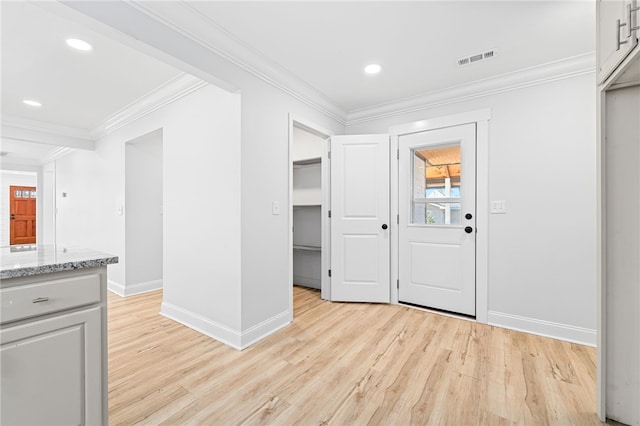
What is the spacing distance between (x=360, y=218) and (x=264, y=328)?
1680 millimetres

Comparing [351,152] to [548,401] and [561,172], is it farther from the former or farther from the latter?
[548,401]

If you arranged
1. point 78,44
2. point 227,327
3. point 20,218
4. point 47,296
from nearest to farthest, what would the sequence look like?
1. point 47,296
2. point 78,44
3. point 227,327
4. point 20,218

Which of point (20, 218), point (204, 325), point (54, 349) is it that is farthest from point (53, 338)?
point (20, 218)

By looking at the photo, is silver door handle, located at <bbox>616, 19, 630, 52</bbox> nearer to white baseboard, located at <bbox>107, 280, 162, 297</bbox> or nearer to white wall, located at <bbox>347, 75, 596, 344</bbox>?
white wall, located at <bbox>347, 75, 596, 344</bbox>

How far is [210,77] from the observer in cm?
212

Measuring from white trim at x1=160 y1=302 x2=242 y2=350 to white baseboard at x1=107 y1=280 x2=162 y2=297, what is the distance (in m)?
1.06

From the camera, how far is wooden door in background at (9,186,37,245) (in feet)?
24.8

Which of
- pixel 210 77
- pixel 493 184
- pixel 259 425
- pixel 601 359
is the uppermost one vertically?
pixel 210 77

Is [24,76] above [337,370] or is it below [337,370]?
above

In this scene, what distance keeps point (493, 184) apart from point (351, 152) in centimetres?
158

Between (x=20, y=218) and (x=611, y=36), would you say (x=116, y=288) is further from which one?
(x=20, y=218)

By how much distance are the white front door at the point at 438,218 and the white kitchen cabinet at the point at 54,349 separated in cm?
287

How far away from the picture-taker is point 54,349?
112 cm

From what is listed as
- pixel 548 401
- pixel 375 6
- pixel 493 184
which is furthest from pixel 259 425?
pixel 493 184
